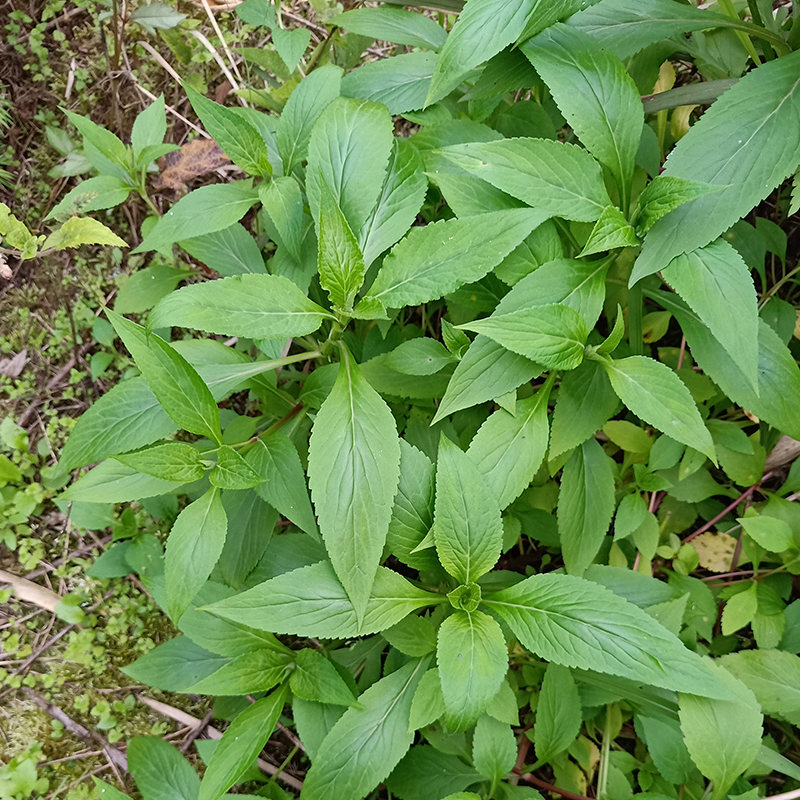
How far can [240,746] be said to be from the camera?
1349 mm

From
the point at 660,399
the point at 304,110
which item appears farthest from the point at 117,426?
the point at 660,399

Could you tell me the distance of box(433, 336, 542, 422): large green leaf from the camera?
4.16 ft

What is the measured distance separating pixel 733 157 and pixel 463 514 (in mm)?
972

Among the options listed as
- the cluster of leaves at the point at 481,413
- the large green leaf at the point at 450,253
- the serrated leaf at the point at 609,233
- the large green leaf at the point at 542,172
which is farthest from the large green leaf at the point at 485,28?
the serrated leaf at the point at 609,233

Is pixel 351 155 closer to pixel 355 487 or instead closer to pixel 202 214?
pixel 202 214

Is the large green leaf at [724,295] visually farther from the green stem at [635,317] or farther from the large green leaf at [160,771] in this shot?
the large green leaf at [160,771]

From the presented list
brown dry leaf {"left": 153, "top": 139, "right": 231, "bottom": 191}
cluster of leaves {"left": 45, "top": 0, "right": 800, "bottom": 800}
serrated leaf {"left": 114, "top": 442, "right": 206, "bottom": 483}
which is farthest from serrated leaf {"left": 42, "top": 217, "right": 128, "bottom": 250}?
serrated leaf {"left": 114, "top": 442, "right": 206, "bottom": 483}

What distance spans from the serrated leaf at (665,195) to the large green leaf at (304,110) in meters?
0.81

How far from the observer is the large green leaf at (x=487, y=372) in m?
1.27

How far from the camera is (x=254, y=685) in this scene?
4.68ft

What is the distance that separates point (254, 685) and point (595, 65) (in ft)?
5.57

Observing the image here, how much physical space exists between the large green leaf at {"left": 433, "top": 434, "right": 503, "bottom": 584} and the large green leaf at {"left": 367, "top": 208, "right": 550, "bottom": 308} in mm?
323

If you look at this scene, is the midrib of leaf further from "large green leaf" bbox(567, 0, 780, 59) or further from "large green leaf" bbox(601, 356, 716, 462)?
"large green leaf" bbox(567, 0, 780, 59)

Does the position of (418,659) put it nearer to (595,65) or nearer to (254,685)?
(254,685)
